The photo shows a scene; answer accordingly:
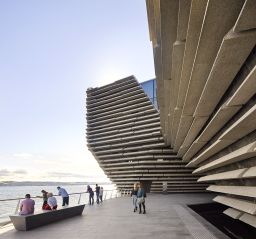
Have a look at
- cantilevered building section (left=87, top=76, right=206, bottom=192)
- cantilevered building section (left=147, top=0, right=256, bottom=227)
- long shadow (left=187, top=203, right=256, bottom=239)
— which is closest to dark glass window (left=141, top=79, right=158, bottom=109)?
cantilevered building section (left=87, top=76, right=206, bottom=192)

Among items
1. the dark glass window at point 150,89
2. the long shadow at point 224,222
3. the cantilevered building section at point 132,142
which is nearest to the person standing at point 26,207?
the long shadow at point 224,222

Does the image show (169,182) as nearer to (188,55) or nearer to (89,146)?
(89,146)

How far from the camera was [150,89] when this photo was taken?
29.4 m

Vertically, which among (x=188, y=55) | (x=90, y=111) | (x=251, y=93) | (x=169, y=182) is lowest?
(x=251, y=93)

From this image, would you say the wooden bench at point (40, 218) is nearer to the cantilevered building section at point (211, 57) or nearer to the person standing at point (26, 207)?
the person standing at point (26, 207)

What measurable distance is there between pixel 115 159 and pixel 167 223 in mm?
19473

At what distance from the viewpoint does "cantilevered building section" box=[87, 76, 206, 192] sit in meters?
26.7

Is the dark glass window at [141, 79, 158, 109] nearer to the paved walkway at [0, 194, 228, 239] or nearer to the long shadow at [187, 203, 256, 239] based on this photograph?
the long shadow at [187, 203, 256, 239]

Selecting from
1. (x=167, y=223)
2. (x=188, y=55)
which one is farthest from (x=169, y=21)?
(x=167, y=223)

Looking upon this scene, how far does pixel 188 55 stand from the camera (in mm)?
5789

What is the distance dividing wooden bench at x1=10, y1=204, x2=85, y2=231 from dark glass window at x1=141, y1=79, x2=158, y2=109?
16089 millimetres

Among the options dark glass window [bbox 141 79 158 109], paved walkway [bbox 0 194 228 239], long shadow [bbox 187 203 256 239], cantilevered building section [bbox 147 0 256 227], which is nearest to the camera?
cantilevered building section [bbox 147 0 256 227]

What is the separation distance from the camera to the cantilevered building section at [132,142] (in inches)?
1049

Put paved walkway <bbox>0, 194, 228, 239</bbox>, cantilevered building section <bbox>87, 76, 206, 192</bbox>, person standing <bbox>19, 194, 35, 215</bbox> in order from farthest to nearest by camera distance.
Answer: cantilevered building section <bbox>87, 76, 206, 192</bbox>
person standing <bbox>19, 194, 35, 215</bbox>
paved walkway <bbox>0, 194, 228, 239</bbox>
